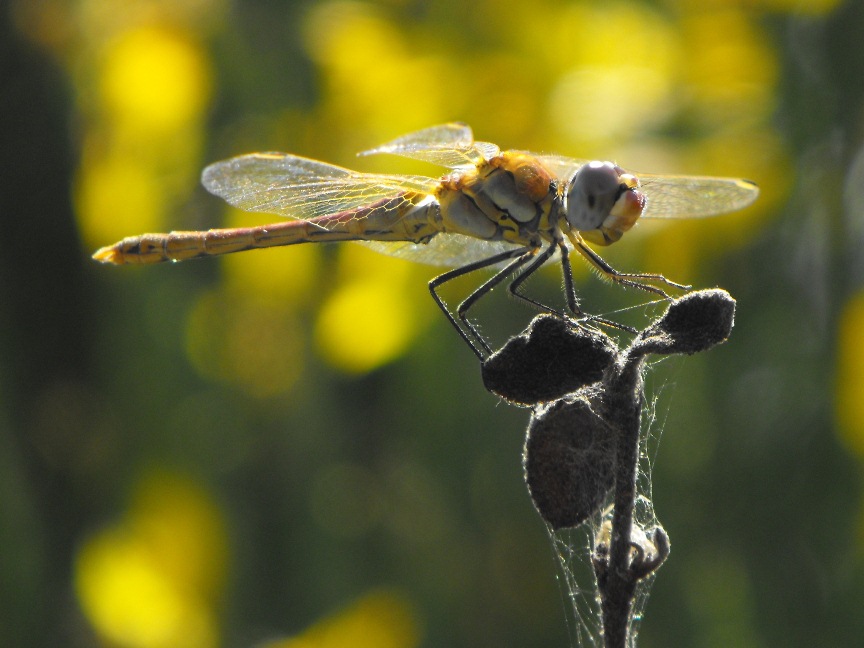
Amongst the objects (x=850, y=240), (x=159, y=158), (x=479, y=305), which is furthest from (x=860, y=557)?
(x=159, y=158)

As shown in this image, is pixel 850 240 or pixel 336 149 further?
pixel 336 149

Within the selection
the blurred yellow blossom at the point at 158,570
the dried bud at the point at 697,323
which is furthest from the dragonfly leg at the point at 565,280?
the blurred yellow blossom at the point at 158,570

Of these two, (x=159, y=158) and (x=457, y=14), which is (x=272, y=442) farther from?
(x=457, y=14)

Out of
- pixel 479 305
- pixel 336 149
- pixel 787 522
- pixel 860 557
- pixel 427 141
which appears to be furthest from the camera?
pixel 336 149

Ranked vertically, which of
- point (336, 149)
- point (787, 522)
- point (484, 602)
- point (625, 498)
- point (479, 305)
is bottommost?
point (484, 602)

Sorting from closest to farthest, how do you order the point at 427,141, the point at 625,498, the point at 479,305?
the point at 625,498
the point at 427,141
the point at 479,305
